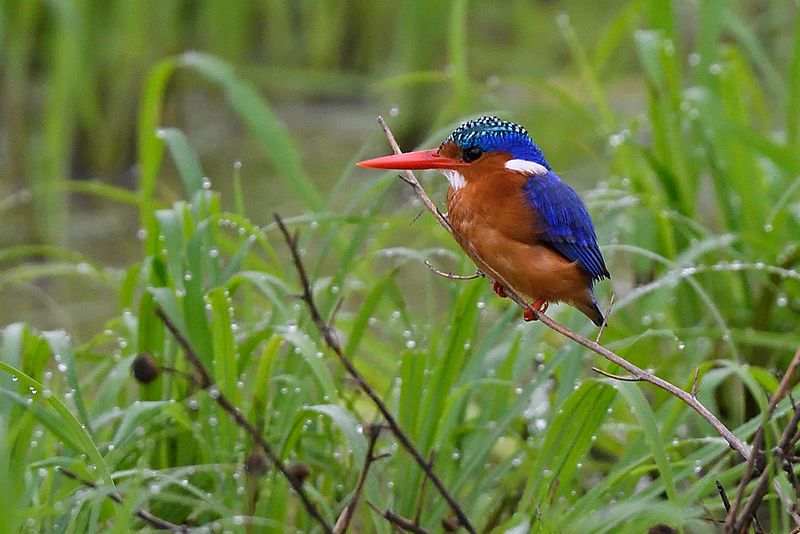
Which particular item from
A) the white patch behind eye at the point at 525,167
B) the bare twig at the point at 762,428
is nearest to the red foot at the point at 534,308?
the white patch behind eye at the point at 525,167

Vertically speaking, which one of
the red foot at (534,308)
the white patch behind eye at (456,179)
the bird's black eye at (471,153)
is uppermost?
the bird's black eye at (471,153)

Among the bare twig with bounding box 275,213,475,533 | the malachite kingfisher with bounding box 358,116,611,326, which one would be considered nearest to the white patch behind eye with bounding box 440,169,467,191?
the malachite kingfisher with bounding box 358,116,611,326

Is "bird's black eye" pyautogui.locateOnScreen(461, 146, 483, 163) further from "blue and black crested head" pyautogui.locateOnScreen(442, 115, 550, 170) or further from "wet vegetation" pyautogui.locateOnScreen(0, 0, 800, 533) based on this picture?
"wet vegetation" pyautogui.locateOnScreen(0, 0, 800, 533)

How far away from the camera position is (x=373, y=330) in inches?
162

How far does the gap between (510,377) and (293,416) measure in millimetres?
448

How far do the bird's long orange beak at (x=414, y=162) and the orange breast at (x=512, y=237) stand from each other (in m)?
0.04

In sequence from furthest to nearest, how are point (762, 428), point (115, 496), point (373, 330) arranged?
point (373, 330) → point (115, 496) → point (762, 428)

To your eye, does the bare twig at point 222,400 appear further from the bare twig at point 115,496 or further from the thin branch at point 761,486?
the thin branch at point 761,486

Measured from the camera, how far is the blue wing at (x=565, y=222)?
1.75 meters

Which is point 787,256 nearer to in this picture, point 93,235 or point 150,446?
point 150,446

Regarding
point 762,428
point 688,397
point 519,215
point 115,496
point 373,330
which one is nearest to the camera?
Answer: point 762,428

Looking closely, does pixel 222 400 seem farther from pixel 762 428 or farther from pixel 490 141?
pixel 762 428

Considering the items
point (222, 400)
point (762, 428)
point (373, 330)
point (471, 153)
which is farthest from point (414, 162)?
point (373, 330)

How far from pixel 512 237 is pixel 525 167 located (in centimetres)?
10
